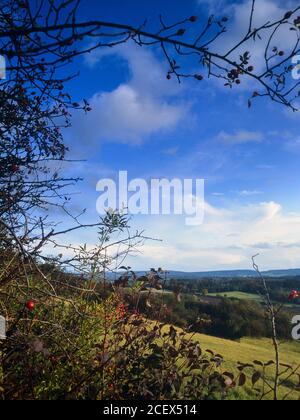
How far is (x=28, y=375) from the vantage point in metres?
3.53

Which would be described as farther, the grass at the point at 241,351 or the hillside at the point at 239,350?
the hillside at the point at 239,350

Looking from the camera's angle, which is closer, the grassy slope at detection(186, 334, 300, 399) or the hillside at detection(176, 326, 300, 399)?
the hillside at detection(176, 326, 300, 399)

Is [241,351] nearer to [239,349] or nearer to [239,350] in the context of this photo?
[239,350]

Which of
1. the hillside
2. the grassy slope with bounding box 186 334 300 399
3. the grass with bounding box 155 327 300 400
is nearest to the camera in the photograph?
the grass with bounding box 155 327 300 400

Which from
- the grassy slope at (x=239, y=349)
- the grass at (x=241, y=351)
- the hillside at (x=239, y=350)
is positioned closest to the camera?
the grass at (x=241, y=351)

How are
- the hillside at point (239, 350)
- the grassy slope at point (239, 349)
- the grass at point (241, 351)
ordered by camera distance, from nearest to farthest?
the grass at point (241, 351) < the hillside at point (239, 350) < the grassy slope at point (239, 349)

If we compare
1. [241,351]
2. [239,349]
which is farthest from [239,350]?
[239,349]

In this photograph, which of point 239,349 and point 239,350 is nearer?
point 239,350

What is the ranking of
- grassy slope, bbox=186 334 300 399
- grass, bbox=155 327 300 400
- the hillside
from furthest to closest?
grassy slope, bbox=186 334 300 399 < the hillside < grass, bbox=155 327 300 400

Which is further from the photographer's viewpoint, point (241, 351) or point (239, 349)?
point (239, 349)

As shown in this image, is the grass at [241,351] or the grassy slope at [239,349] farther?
the grassy slope at [239,349]
